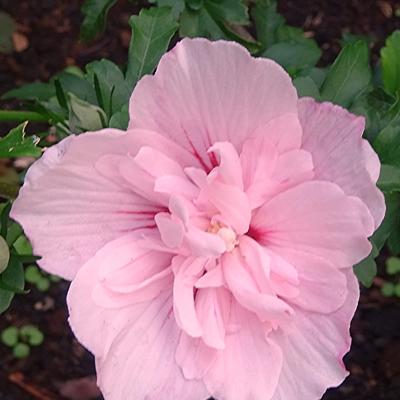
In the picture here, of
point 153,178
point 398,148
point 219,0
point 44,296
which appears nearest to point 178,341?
point 153,178

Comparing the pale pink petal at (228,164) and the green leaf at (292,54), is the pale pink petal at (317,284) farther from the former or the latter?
the green leaf at (292,54)

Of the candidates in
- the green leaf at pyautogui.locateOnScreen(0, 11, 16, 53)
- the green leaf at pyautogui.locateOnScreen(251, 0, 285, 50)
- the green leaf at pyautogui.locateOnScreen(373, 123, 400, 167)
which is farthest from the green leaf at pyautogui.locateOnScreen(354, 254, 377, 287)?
the green leaf at pyautogui.locateOnScreen(0, 11, 16, 53)

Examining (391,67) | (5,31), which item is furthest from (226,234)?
(5,31)

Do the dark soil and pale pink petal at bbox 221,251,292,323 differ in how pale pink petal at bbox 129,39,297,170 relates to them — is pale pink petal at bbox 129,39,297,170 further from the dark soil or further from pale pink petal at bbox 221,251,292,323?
the dark soil

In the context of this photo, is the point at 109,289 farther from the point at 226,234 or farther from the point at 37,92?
the point at 37,92

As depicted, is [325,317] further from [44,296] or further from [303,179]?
[44,296]

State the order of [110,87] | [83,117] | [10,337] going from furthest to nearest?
[10,337], [110,87], [83,117]

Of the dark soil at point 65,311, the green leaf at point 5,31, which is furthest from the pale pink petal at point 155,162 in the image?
the green leaf at point 5,31
